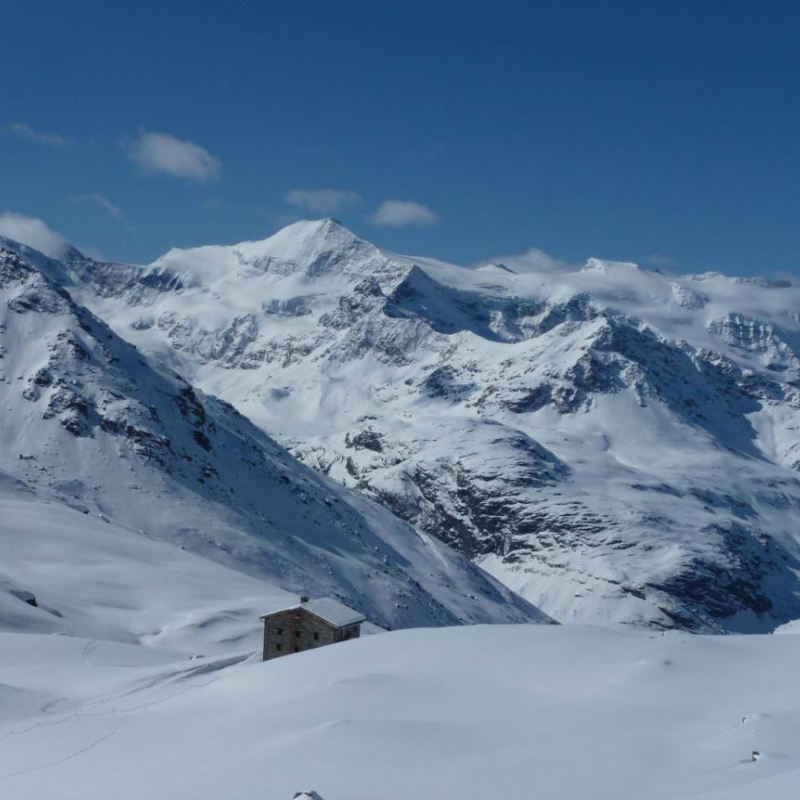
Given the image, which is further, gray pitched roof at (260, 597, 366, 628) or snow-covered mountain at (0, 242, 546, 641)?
snow-covered mountain at (0, 242, 546, 641)

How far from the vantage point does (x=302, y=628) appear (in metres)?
47.9

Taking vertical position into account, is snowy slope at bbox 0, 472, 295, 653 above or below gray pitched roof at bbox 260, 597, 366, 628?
above

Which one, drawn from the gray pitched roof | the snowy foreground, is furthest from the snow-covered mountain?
the snowy foreground

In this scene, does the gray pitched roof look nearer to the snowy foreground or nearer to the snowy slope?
the snowy foreground

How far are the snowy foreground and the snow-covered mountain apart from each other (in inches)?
1781

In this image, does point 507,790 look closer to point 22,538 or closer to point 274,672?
point 274,672

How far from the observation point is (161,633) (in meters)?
71.2

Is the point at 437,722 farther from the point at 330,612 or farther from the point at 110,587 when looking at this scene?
the point at 110,587

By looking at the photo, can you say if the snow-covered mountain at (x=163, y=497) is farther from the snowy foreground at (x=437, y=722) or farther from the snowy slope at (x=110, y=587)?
the snowy foreground at (x=437, y=722)

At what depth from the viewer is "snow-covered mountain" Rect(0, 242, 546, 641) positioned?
9600cm

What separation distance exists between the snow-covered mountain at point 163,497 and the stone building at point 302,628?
35111 millimetres

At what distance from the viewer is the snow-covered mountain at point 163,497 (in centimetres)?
9600

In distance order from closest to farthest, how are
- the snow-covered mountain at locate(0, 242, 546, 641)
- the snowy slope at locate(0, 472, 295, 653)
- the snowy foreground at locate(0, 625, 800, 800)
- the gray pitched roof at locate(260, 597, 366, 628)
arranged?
the snowy foreground at locate(0, 625, 800, 800)
the gray pitched roof at locate(260, 597, 366, 628)
the snowy slope at locate(0, 472, 295, 653)
the snow-covered mountain at locate(0, 242, 546, 641)

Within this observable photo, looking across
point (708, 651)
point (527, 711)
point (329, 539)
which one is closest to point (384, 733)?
point (527, 711)
